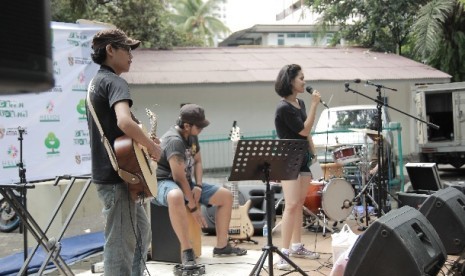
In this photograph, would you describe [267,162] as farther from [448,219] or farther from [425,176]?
[425,176]

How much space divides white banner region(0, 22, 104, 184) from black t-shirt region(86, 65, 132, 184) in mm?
2265

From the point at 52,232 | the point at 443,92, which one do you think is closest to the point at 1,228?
the point at 52,232

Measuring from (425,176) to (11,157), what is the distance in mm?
4852

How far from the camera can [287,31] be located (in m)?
30.6

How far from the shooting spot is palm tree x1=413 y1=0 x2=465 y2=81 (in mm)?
16312

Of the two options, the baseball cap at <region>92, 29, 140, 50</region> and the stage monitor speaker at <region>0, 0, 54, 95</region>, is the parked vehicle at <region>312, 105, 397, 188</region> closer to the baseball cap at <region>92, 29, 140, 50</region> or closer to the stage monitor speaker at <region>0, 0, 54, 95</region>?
the baseball cap at <region>92, 29, 140, 50</region>

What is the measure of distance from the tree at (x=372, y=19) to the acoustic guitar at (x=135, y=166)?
657 inches

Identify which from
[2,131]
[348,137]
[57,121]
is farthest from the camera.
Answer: [348,137]

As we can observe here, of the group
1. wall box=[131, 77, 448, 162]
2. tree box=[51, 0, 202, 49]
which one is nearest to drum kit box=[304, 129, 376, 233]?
wall box=[131, 77, 448, 162]

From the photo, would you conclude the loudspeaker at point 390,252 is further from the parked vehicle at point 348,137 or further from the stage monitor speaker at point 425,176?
the parked vehicle at point 348,137

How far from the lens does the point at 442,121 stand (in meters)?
14.6

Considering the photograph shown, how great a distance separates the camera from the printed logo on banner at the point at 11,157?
18.7ft

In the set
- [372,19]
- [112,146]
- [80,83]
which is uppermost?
[372,19]

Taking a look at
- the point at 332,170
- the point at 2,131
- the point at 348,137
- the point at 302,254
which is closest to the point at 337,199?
the point at 332,170
